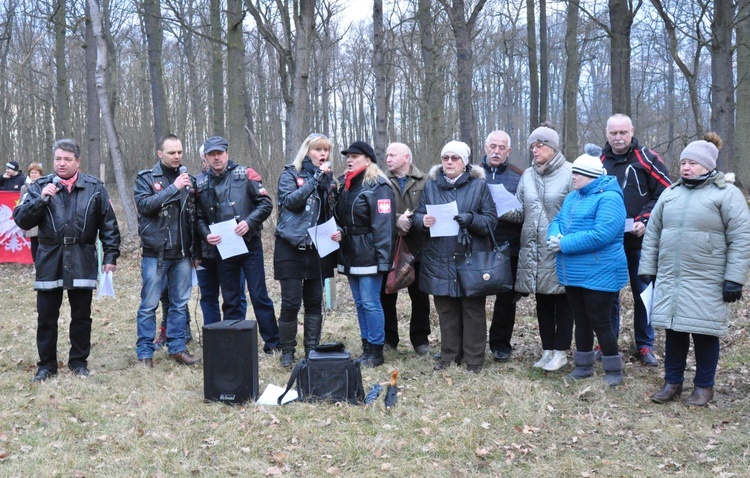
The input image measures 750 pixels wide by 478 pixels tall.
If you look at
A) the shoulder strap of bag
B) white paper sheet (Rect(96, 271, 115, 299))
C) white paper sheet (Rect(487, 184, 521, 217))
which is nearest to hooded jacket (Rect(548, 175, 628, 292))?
white paper sheet (Rect(487, 184, 521, 217))

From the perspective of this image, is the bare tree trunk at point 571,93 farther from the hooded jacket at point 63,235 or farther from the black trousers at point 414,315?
the hooded jacket at point 63,235

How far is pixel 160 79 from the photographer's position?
16609 mm

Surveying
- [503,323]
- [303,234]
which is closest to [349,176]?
[303,234]

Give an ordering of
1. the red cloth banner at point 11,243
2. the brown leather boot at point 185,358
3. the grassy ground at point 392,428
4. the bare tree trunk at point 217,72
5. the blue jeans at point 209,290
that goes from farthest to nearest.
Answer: the bare tree trunk at point 217,72
the red cloth banner at point 11,243
the blue jeans at point 209,290
the brown leather boot at point 185,358
the grassy ground at point 392,428

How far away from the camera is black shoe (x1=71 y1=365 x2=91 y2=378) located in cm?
598

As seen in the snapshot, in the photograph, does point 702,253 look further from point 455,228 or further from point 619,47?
point 619,47

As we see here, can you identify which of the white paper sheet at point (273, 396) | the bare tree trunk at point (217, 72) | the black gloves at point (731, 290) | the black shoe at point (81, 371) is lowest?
the white paper sheet at point (273, 396)

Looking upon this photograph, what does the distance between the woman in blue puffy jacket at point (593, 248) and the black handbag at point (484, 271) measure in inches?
18.8

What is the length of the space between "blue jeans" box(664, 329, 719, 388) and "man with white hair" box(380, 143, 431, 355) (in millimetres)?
2254

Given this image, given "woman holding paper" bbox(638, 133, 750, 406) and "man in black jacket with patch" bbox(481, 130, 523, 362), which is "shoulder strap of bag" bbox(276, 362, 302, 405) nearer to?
"man in black jacket with patch" bbox(481, 130, 523, 362)

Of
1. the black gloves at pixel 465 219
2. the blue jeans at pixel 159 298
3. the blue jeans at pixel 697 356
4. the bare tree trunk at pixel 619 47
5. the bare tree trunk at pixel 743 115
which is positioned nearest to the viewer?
A: the blue jeans at pixel 697 356

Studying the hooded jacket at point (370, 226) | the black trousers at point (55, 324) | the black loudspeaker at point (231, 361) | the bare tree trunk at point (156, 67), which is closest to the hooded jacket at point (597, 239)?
the hooded jacket at point (370, 226)

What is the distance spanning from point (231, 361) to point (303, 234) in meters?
1.38

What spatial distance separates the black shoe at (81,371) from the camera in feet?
19.6
